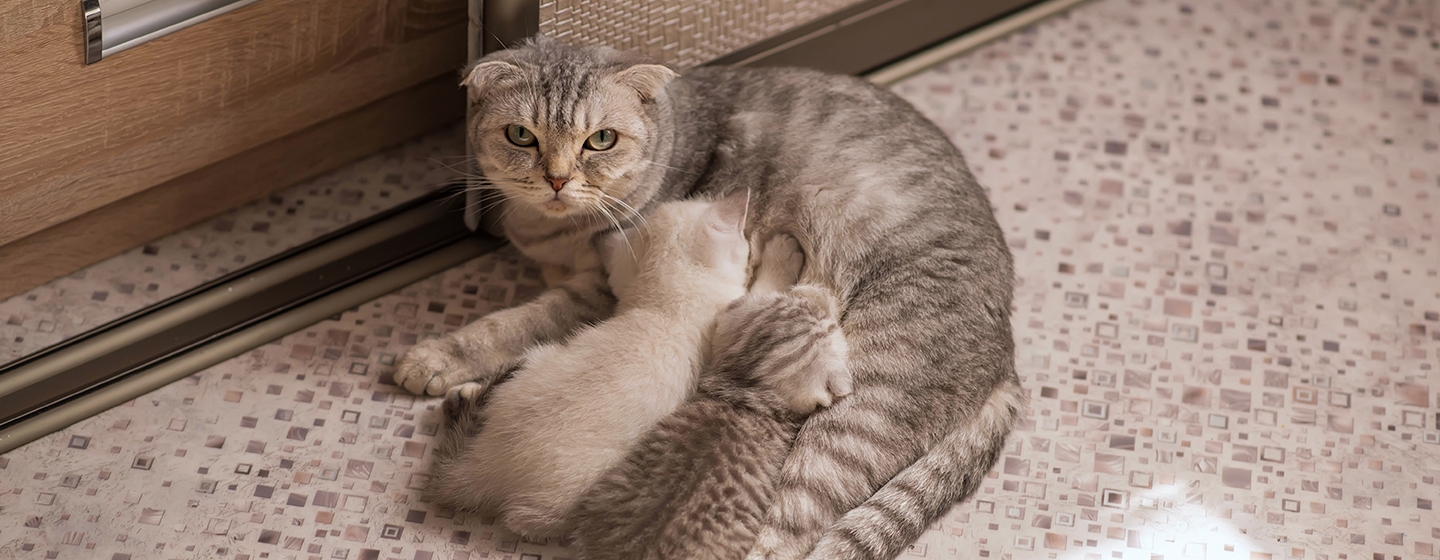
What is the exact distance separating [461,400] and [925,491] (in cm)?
72

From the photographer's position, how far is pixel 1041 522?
1920 millimetres

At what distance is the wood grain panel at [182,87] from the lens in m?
1.83

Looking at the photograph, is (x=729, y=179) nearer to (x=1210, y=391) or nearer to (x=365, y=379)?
(x=365, y=379)

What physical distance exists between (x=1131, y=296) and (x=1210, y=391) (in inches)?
9.1

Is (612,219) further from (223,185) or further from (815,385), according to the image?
(223,185)

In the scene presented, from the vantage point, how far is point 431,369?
1994 millimetres

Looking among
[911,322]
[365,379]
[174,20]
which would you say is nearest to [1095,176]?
[911,322]

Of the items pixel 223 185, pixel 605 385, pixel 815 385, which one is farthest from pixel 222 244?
pixel 815 385

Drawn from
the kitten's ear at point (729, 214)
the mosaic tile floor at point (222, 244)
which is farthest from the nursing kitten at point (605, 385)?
the mosaic tile floor at point (222, 244)

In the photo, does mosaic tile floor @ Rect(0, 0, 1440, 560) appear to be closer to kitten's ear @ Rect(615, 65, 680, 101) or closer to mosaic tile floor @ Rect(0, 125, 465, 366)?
mosaic tile floor @ Rect(0, 125, 465, 366)

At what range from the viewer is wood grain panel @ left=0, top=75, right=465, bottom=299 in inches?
82.2

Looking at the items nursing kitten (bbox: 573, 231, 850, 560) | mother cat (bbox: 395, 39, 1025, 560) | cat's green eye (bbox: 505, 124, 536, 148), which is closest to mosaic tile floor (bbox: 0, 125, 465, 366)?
mother cat (bbox: 395, 39, 1025, 560)

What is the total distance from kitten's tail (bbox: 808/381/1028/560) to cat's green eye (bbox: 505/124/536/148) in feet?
2.40

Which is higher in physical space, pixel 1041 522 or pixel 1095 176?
pixel 1095 176
